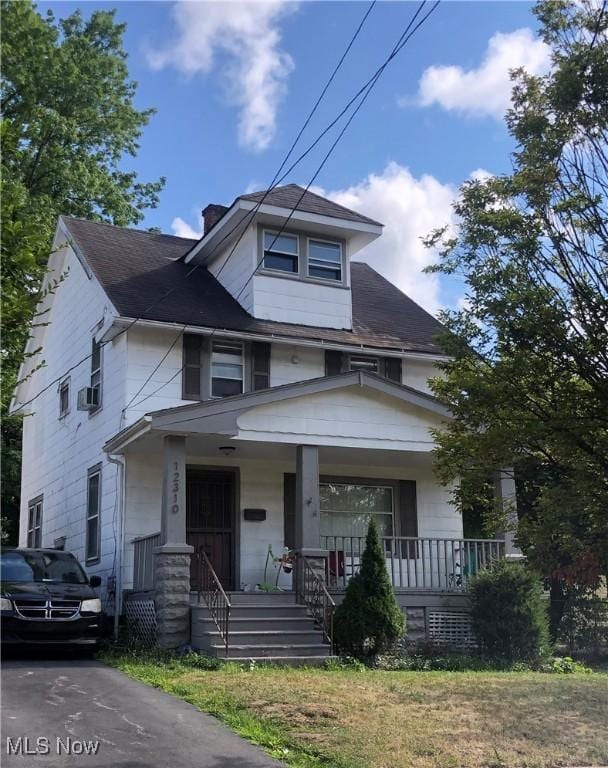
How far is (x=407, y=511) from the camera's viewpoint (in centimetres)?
1728

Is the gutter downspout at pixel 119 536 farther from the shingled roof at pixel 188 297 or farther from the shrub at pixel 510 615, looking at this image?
the shrub at pixel 510 615

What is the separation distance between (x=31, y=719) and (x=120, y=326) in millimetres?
8724

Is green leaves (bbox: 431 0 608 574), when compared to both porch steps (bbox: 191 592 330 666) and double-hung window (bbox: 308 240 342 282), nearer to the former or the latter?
porch steps (bbox: 191 592 330 666)

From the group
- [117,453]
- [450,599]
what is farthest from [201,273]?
[450,599]

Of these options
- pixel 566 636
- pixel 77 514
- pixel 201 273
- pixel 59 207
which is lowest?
pixel 566 636

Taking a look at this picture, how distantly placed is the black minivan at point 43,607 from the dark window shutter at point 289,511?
4.10 meters

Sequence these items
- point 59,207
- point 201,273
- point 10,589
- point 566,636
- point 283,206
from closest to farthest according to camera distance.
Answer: point 10,589 < point 566,636 < point 283,206 < point 201,273 < point 59,207

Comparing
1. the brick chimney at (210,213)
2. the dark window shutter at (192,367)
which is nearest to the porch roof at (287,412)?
the dark window shutter at (192,367)

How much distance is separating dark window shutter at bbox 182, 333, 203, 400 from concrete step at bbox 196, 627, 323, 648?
16.3ft

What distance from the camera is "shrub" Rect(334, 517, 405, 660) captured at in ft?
41.4

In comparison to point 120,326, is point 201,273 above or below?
above

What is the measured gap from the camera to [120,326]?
51.2ft

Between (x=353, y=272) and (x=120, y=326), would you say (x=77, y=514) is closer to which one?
(x=120, y=326)

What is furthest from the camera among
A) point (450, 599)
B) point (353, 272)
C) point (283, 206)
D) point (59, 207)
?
point (59, 207)
